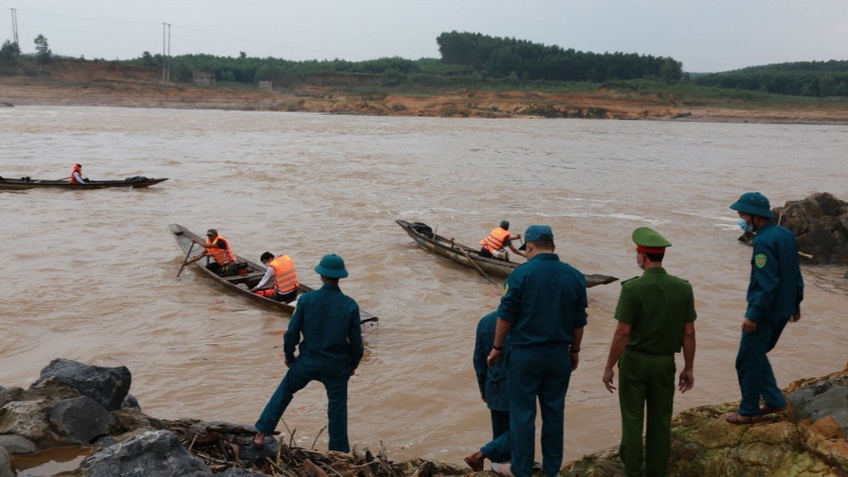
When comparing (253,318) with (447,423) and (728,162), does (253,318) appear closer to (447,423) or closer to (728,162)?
(447,423)

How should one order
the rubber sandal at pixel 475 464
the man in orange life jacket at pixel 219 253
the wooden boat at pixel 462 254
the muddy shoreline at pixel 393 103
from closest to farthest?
1. the rubber sandal at pixel 475 464
2. the man in orange life jacket at pixel 219 253
3. the wooden boat at pixel 462 254
4. the muddy shoreline at pixel 393 103

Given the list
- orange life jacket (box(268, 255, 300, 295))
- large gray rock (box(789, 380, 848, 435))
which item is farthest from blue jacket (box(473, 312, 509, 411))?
orange life jacket (box(268, 255, 300, 295))

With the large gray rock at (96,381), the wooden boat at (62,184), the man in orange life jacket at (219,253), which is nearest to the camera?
the large gray rock at (96,381)

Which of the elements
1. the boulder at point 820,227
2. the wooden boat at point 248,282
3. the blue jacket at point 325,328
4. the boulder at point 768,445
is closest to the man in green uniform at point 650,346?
the boulder at point 768,445

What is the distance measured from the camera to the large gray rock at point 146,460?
404 centimetres

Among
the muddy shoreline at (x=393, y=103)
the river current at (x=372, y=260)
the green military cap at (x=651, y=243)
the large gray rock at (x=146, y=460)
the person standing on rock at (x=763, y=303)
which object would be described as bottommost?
the river current at (x=372, y=260)

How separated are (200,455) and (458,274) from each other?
1081 cm

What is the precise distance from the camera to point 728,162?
39.3 metres

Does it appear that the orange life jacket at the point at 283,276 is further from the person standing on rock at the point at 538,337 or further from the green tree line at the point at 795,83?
the green tree line at the point at 795,83

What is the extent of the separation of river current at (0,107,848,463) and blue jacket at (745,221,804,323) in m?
3.13

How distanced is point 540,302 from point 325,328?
1868mm

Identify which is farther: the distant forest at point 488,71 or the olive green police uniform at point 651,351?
the distant forest at point 488,71

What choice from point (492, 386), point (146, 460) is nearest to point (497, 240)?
point (492, 386)

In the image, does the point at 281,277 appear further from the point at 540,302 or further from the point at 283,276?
the point at 540,302
